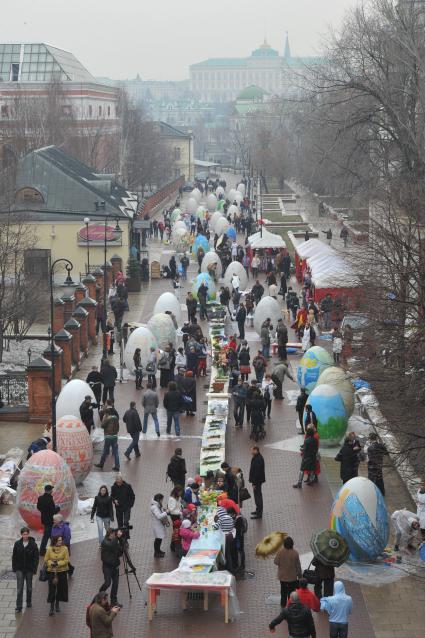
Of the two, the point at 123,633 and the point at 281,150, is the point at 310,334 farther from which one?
the point at 281,150

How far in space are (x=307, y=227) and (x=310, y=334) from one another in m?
37.8

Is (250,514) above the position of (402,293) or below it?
below

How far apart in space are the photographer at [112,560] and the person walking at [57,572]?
0.46 m

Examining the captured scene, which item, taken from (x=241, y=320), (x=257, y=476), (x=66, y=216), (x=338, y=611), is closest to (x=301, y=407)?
(x=257, y=476)

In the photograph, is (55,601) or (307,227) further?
(307,227)

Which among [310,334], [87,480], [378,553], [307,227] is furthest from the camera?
[307,227]

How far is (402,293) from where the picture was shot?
22.0 m

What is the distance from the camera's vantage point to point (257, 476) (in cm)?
1908

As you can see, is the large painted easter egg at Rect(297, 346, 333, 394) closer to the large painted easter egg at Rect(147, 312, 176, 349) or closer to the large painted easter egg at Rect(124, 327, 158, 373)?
the large painted easter egg at Rect(124, 327, 158, 373)

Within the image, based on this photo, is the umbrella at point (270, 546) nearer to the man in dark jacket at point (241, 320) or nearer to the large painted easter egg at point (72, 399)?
the large painted easter egg at point (72, 399)

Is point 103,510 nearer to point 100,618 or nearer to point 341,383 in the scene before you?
point 100,618

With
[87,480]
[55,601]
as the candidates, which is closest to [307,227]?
[87,480]

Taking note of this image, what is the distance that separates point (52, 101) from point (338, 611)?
73.8 m

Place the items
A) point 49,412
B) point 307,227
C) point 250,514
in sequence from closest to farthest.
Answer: point 250,514 < point 49,412 < point 307,227
